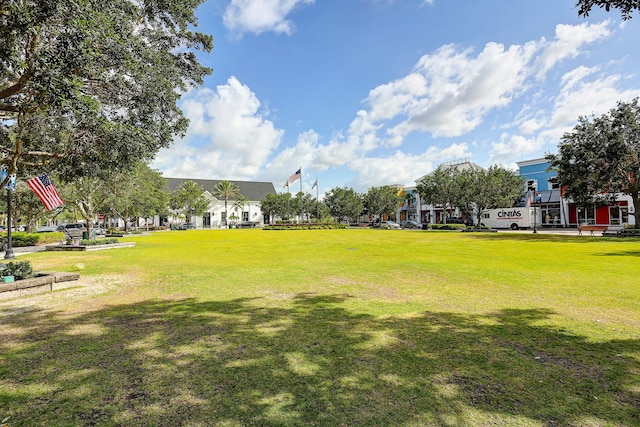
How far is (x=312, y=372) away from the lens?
391 centimetres

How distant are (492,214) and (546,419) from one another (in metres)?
51.1

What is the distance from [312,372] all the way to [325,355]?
509 millimetres

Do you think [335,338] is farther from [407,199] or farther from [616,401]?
[407,199]

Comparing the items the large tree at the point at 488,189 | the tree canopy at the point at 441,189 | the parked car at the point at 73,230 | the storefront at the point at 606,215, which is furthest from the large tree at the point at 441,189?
the parked car at the point at 73,230

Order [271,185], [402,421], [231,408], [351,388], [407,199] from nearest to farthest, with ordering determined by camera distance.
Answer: [402,421]
[231,408]
[351,388]
[407,199]
[271,185]

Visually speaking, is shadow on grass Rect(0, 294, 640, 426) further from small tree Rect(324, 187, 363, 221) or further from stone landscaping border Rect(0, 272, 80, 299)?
small tree Rect(324, 187, 363, 221)

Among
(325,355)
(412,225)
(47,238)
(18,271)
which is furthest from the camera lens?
(412,225)

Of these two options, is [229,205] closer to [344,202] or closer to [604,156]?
[344,202]

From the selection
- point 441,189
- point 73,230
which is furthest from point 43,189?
point 441,189

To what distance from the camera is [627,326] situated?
18.0 ft

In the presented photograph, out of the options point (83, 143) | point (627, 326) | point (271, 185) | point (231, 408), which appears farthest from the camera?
point (271, 185)

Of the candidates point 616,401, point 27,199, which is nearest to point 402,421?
point 616,401

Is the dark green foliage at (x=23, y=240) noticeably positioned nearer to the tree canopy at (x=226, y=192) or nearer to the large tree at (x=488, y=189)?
the large tree at (x=488, y=189)

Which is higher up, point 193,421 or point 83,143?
point 83,143
